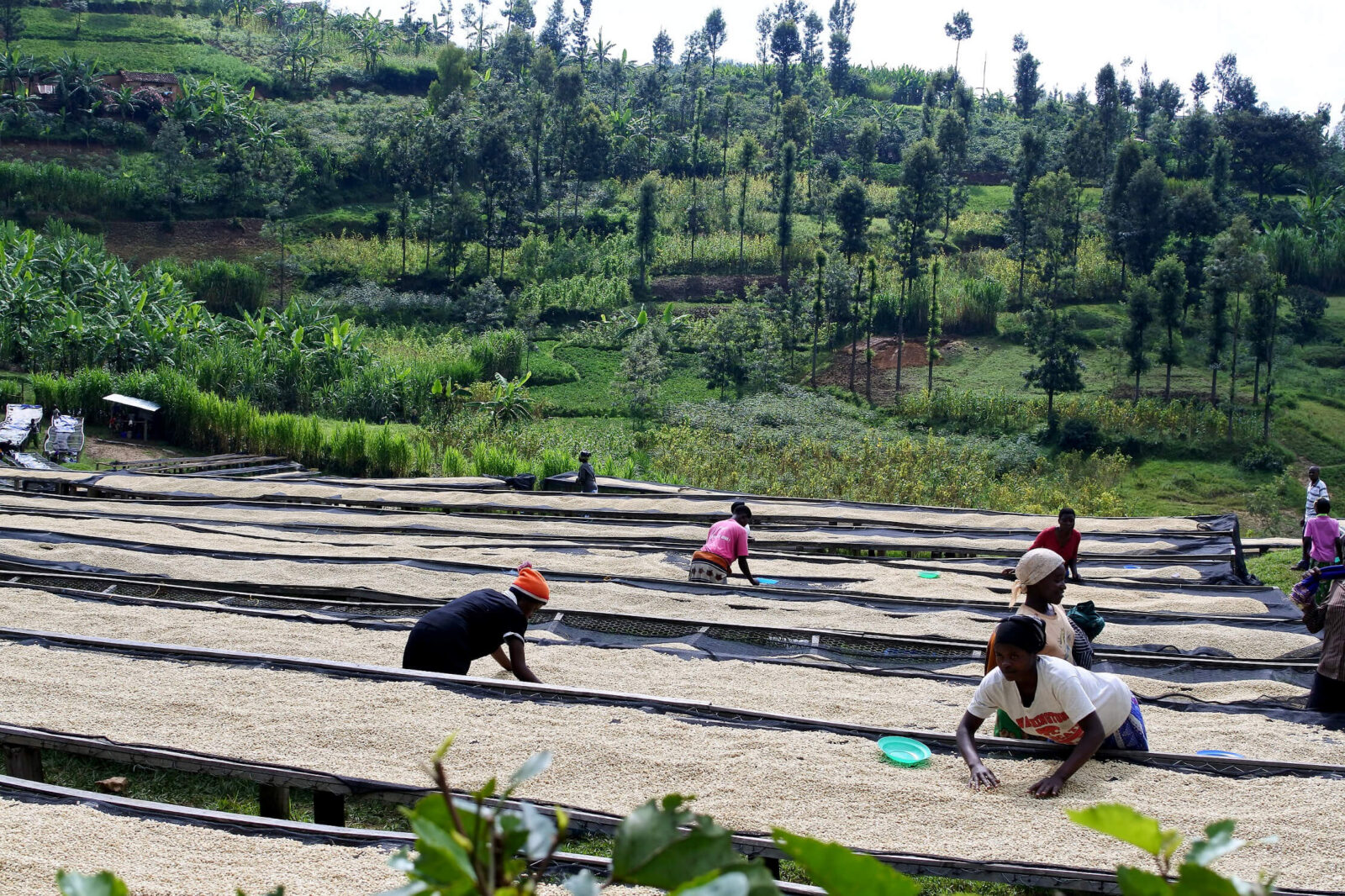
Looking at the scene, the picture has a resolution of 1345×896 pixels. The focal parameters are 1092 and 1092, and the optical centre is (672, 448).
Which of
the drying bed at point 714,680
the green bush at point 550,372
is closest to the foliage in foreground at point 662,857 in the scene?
the drying bed at point 714,680

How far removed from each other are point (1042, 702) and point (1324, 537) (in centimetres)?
630

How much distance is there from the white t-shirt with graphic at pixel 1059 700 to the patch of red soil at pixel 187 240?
109 feet

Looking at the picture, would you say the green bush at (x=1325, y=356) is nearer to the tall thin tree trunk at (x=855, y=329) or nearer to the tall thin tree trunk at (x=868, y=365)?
the tall thin tree trunk at (x=868, y=365)

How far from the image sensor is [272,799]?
4.39m

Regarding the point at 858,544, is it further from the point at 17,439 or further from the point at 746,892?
the point at 17,439

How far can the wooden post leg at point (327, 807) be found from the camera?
14.1 ft

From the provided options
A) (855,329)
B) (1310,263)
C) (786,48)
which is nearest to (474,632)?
(855,329)

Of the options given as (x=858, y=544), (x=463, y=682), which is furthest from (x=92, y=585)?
(x=858, y=544)

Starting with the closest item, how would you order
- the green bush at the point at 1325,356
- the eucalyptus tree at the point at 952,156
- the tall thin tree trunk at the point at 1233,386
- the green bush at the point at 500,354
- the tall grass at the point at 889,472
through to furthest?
the tall grass at the point at 889,472 → the tall thin tree trunk at the point at 1233,386 → the green bush at the point at 500,354 → the green bush at the point at 1325,356 → the eucalyptus tree at the point at 952,156

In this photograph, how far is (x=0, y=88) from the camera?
131 ft

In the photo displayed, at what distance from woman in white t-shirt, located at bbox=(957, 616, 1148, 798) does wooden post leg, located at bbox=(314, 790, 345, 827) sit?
2460 millimetres

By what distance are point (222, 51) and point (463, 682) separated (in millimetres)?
51336

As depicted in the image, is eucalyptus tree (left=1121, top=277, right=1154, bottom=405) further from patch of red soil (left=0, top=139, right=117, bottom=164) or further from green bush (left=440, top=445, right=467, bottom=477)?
patch of red soil (left=0, top=139, right=117, bottom=164)

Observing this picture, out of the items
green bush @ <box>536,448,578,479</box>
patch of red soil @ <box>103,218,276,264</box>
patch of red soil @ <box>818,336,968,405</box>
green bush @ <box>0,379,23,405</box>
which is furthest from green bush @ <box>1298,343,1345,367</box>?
patch of red soil @ <box>103,218,276,264</box>
